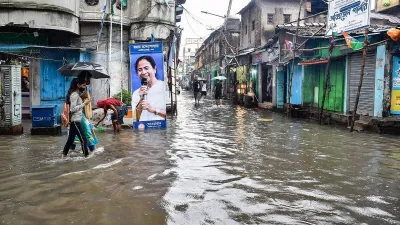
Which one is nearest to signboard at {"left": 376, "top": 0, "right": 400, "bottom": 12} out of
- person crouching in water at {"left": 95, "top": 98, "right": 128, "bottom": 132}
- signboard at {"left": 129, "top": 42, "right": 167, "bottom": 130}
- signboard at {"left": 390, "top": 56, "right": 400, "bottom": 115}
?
signboard at {"left": 390, "top": 56, "right": 400, "bottom": 115}

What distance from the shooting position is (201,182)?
619cm

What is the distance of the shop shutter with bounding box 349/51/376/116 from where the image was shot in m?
14.2

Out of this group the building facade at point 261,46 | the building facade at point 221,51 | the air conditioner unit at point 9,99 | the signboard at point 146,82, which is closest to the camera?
the air conditioner unit at point 9,99

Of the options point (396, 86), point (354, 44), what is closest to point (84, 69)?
point (354, 44)

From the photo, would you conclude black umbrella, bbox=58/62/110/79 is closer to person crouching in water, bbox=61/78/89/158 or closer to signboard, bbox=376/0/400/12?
person crouching in water, bbox=61/78/89/158

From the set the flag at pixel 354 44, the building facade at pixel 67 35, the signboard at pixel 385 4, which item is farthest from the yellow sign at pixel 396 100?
the signboard at pixel 385 4

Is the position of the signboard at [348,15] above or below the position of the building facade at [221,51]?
below

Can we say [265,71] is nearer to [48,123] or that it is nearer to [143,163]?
[48,123]

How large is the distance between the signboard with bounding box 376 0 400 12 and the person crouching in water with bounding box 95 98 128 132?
64.6 ft

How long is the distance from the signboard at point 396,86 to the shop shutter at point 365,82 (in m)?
0.94

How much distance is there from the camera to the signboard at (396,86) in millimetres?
13078

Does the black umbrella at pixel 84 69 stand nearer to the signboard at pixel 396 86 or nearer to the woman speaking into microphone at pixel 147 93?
the woman speaking into microphone at pixel 147 93

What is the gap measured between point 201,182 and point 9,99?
813 centimetres

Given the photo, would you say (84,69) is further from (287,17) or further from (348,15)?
(287,17)
